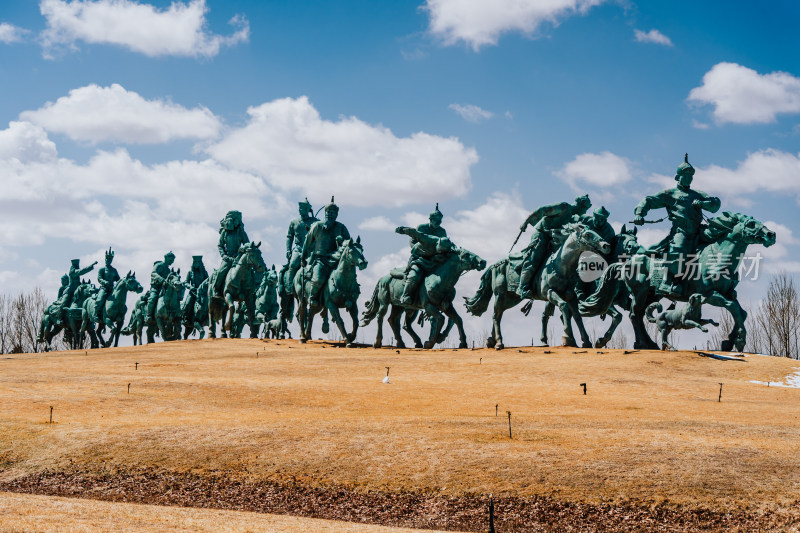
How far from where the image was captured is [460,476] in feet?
47.1

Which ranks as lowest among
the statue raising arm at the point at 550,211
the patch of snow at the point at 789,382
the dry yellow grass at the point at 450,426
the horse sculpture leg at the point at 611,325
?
the dry yellow grass at the point at 450,426

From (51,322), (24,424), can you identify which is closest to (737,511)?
(24,424)

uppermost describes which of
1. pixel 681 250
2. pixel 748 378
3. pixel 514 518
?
pixel 681 250

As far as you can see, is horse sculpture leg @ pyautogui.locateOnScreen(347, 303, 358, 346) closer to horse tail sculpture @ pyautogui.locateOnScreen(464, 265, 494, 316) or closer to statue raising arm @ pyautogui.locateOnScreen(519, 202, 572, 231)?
horse tail sculpture @ pyautogui.locateOnScreen(464, 265, 494, 316)

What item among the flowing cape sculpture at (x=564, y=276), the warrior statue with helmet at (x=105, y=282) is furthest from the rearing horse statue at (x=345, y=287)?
the warrior statue with helmet at (x=105, y=282)

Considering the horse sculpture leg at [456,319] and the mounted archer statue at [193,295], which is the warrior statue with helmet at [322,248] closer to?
the horse sculpture leg at [456,319]

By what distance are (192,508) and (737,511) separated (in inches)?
324

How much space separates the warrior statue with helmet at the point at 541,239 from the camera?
2967 cm

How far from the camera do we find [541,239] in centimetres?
2972

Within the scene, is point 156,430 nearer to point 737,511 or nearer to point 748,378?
point 737,511

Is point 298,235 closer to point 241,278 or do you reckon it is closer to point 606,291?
point 241,278

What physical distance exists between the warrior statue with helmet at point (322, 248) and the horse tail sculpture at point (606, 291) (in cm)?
1052

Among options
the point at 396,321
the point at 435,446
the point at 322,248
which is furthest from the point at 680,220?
the point at 435,446

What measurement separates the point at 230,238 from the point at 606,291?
19.7 metres
